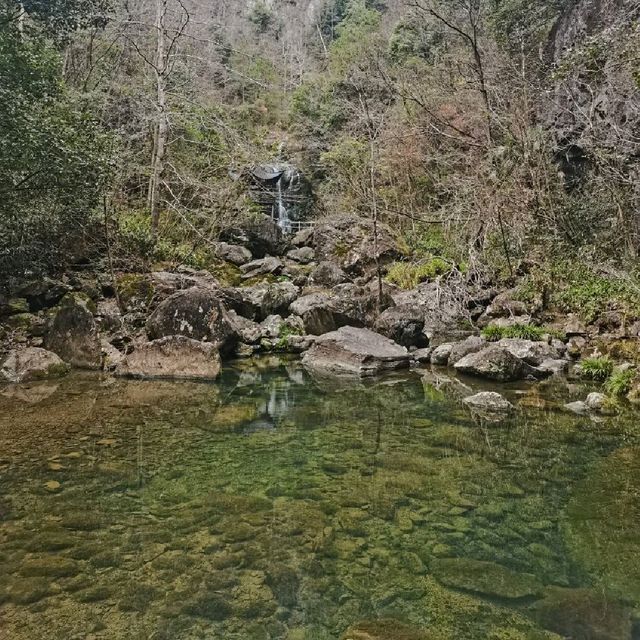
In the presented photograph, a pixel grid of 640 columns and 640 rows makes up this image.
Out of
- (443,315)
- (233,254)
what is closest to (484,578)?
(443,315)

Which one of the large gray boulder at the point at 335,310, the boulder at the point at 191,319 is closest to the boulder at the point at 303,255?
the large gray boulder at the point at 335,310

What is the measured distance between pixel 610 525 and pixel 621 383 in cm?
457

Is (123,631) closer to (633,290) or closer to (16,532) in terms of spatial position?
(16,532)

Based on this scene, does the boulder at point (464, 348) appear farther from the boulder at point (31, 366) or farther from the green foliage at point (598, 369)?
the boulder at point (31, 366)

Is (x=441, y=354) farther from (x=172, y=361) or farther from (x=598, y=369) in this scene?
(x=172, y=361)

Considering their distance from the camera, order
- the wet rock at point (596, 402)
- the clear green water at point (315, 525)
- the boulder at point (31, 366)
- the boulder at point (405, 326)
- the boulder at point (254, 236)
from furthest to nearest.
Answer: the boulder at point (254, 236) < the boulder at point (405, 326) < the boulder at point (31, 366) < the wet rock at point (596, 402) < the clear green water at point (315, 525)

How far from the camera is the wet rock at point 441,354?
1053cm

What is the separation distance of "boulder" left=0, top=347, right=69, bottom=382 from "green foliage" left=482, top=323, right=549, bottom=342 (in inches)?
316

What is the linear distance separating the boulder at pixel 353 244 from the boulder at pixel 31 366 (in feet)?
28.6

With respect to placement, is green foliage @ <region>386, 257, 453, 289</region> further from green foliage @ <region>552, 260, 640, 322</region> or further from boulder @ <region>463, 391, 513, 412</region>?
boulder @ <region>463, 391, 513, 412</region>

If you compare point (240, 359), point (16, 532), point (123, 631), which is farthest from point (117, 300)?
point (123, 631)

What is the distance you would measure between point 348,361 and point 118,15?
38.3 feet

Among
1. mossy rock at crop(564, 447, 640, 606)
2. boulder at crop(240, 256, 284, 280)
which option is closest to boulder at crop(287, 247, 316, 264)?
boulder at crop(240, 256, 284, 280)

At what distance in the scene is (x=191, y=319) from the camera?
10.3 m
